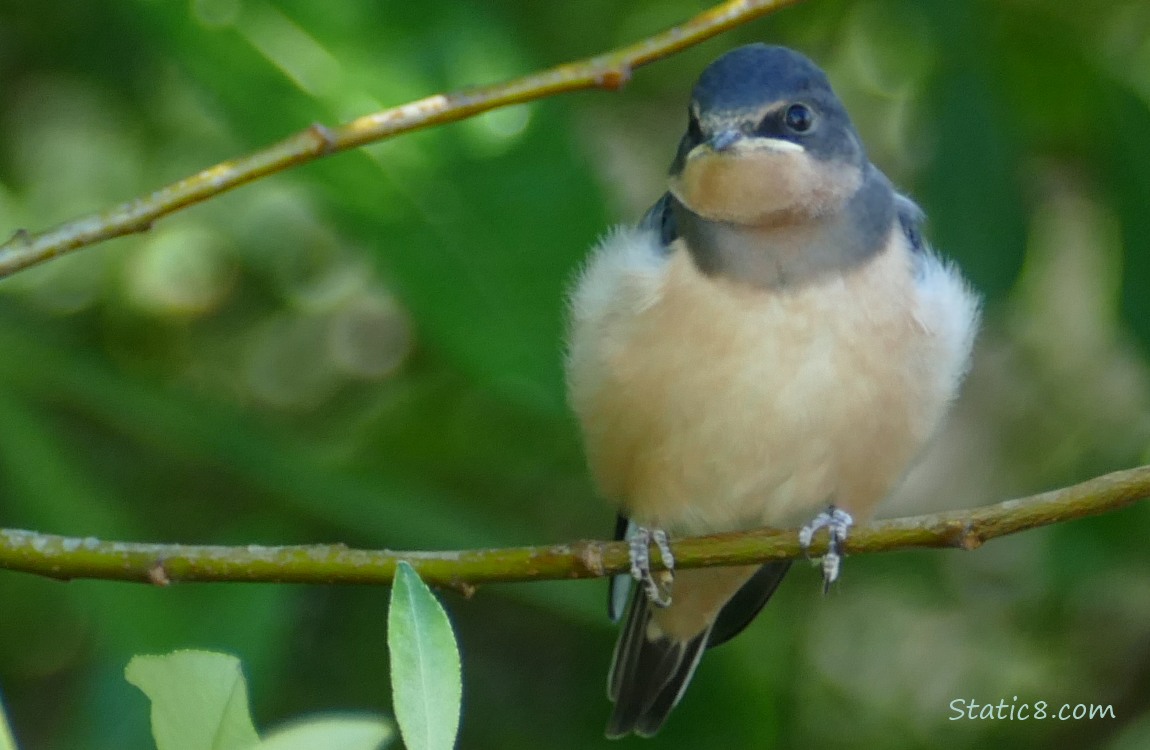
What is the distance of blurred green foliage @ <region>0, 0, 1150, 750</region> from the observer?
2.59m

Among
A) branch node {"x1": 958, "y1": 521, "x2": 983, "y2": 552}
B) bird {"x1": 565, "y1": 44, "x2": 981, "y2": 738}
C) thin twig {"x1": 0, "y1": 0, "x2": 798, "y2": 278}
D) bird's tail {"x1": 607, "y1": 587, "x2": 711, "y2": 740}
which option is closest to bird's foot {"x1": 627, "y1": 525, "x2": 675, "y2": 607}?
bird {"x1": 565, "y1": 44, "x2": 981, "y2": 738}

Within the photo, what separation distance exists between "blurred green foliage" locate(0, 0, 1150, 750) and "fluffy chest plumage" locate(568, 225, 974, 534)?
5.6 inches

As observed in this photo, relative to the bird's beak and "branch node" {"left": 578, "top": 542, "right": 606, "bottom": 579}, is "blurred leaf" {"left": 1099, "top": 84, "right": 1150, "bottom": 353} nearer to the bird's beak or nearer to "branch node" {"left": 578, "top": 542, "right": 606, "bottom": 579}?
the bird's beak

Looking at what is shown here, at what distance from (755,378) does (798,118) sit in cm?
48

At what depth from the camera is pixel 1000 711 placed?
349cm

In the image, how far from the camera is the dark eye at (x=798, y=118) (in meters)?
2.71

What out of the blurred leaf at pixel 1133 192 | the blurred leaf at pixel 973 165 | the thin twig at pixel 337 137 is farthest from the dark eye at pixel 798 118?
the thin twig at pixel 337 137

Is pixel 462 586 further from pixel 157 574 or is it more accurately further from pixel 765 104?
pixel 765 104

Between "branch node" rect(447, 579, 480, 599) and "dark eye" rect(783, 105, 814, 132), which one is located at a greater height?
"dark eye" rect(783, 105, 814, 132)

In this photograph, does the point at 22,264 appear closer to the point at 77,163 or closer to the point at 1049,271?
the point at 77,163

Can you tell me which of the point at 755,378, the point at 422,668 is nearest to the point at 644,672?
the point at 755,378

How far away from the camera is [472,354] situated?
8.31 ft

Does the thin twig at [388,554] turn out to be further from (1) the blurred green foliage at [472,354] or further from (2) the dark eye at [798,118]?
(2) the dark eye at [798,118]

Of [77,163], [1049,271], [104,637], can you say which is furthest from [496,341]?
[1049,271]
